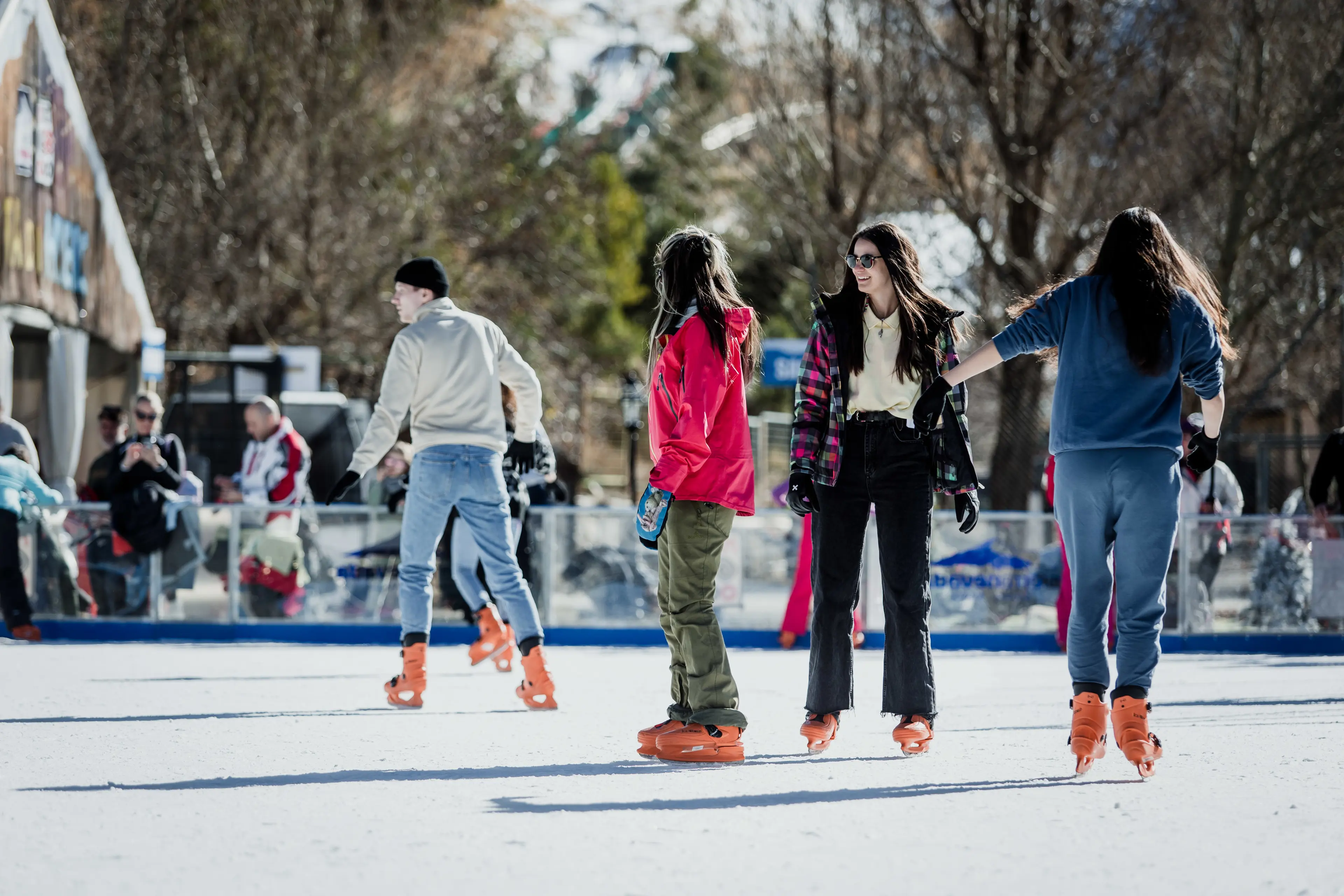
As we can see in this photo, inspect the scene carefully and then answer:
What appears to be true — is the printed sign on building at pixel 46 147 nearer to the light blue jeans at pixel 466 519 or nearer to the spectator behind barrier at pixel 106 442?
the spectator behind barrier at pixel 106 442

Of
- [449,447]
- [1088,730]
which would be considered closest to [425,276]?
[449,447]

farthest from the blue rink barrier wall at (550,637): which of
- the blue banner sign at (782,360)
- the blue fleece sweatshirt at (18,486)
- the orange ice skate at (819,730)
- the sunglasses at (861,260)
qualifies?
the sunglasses at (861,260)

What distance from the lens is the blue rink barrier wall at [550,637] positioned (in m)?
12.5

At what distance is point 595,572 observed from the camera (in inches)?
502

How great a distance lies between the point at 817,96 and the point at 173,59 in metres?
11.1

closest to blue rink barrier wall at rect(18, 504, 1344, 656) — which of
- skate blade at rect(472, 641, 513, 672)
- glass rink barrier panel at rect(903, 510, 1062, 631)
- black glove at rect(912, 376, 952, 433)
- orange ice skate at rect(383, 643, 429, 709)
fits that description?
glass rink barrier panel at rect(903, 510, 1062, 631)

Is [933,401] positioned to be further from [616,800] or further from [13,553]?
[13,553]

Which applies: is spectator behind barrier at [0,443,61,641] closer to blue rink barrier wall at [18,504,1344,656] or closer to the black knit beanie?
blue rink barrier wall at [18,504,1344,656]

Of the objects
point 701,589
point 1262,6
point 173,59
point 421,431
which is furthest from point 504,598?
point 173,59

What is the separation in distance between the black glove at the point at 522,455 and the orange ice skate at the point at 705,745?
6.92ft

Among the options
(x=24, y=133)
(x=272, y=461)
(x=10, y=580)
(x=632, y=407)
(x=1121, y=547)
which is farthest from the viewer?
(x=632, y=407)

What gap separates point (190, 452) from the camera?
18.6m

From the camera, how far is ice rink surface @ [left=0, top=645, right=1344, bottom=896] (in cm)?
396

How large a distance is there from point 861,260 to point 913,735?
158 cm
